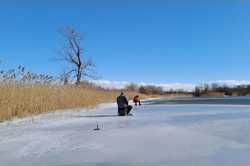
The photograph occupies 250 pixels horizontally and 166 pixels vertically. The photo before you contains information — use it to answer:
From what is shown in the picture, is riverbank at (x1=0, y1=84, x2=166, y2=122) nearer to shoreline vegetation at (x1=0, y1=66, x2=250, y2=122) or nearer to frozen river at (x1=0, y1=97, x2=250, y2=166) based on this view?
shoreline vegetation at (x1=0, y1=66, x2=250, y2=122)

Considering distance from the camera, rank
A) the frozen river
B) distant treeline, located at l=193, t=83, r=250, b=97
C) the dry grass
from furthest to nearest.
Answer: distant treeline, located at l=193, t=83, r=250, b=97 < the dry grass < the frozen river

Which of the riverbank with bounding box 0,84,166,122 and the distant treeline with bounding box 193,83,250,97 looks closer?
the riverbank with bounding box 0,84,166,122

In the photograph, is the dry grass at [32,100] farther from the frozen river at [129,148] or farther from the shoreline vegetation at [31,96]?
the frozen river at [129,148]

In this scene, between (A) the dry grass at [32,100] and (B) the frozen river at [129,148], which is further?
(A) the dry grass at [32,100]

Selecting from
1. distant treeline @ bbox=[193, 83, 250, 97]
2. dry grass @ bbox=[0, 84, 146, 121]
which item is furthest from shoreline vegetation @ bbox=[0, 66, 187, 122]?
distant treeline @ bbox=[193, 83, 250, 97]

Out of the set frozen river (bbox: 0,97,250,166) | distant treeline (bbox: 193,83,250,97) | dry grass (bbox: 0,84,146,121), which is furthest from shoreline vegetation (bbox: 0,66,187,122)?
distant treeline (bbox: 193,83,250,97)

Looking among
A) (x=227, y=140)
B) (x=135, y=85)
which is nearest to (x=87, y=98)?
(x=227, y=140)

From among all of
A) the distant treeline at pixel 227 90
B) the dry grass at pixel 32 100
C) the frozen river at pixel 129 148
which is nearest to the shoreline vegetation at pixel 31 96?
the dry grass at pixel 32 100

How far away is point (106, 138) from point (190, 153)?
2.26 meters

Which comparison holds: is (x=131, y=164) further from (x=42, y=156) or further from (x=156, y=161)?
(x=42, y=156)

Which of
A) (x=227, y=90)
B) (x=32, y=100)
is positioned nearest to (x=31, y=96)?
(x=32, y=100)

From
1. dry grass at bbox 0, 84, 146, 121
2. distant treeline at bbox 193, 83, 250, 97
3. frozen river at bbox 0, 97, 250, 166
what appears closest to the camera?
frozen river at bbox 0, 97, 250, 166

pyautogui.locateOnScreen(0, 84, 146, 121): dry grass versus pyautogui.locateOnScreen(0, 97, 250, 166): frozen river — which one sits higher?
pyautogui.locateOnScreen(0, 84, 146, 121): dry grass

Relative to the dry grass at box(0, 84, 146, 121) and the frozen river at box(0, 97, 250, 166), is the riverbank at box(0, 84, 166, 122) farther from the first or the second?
the frozen river at box(0, 97, 250, 166)
